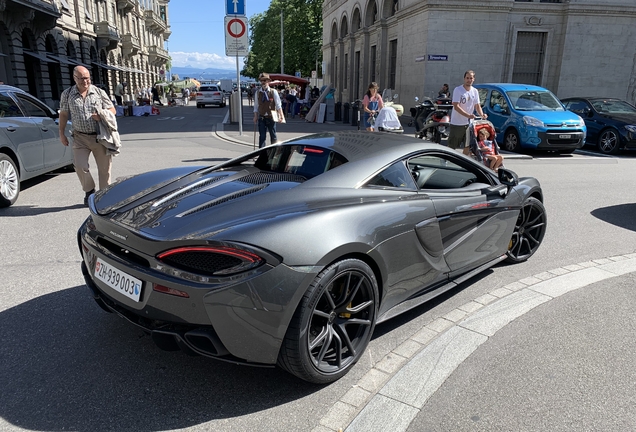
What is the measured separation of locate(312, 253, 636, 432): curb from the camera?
8.23 feet

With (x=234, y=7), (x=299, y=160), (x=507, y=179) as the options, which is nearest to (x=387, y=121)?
(x=234, y=7)

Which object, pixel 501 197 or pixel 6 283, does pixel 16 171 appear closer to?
pixel 6 283

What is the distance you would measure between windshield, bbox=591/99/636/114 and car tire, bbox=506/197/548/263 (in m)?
11.8

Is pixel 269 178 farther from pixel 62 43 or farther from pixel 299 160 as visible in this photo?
pixel 62 43

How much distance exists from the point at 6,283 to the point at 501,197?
162 inches

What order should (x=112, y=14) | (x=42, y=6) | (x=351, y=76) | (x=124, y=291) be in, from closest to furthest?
1. (x=124, y=291)
2. (x=42, y=6)
3. (x=351, y=76)
4. (x=112, y=14)

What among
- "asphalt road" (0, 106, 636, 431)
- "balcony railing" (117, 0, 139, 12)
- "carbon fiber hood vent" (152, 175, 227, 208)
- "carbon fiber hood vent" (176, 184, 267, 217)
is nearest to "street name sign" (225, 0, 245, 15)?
"asphalt road" (0, 106, 636, 431)

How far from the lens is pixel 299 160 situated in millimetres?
3494

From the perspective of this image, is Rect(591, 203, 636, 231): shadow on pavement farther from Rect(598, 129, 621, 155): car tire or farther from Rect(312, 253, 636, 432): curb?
Rect(598, 129, 621, 155): car tire

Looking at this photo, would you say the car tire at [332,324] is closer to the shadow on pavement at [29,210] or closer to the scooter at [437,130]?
the shadow on pavement at [29,210]

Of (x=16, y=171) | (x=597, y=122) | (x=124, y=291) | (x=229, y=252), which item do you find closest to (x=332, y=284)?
(x=229, y=252)

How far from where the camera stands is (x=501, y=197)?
399 cm

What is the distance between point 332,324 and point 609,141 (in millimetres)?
13996

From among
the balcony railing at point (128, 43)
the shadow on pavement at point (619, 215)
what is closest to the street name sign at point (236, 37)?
the shadow on pavement at point (619, 215)
